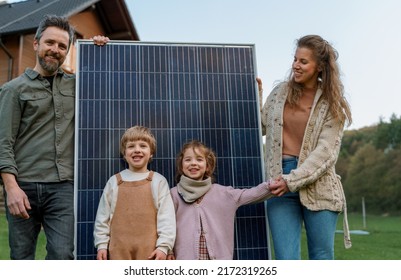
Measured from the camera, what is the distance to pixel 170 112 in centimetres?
414

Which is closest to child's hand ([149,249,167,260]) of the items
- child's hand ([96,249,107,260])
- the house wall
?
child's hand ([96,249,107,260])

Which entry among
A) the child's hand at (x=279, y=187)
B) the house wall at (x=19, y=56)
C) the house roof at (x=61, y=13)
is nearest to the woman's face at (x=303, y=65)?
the child's hand at (x=279, y=187)

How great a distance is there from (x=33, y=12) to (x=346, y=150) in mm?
16822

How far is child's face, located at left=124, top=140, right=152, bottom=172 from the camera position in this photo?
12.0 ft

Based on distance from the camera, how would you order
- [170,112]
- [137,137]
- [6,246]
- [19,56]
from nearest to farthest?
[137,137] < [170,112] < [6,246] < [19,56]

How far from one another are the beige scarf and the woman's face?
42.9 inches

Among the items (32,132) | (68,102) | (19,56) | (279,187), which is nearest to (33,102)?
(32,132)

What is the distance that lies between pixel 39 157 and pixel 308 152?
2.02m

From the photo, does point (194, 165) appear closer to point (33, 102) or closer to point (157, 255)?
point (157, 255)

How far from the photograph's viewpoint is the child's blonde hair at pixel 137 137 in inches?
148

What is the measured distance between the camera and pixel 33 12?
602 inches

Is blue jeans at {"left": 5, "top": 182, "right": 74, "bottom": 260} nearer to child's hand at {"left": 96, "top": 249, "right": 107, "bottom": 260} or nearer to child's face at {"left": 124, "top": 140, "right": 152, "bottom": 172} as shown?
child's hand at {"left": 96, "top": 249, "right": 107, "bottom": 260}
